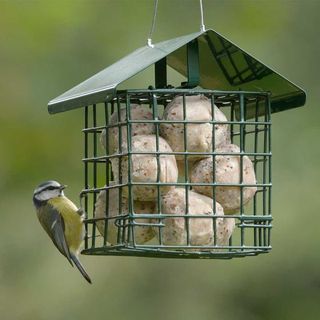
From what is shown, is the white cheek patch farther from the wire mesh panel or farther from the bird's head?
the wire mesh panel

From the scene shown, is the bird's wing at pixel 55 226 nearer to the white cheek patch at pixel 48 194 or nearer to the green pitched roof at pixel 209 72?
the white cheek patch at pixel 48 194

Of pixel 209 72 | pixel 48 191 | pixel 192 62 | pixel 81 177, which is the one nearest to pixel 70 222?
pixel 48 191

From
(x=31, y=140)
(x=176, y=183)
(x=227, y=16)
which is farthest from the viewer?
(x=227, y=16)

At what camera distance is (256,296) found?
981cm

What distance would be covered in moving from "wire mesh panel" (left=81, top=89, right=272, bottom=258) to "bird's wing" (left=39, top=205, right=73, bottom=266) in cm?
65

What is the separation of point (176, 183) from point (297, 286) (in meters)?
4.32

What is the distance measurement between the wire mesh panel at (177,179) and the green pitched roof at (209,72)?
0.09 m

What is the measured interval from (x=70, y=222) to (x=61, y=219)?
13cm

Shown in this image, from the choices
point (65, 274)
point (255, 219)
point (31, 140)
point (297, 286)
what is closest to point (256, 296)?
point (297, 286)

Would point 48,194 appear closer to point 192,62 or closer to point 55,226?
point 55,226

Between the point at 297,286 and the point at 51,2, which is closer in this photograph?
the point at 51,2

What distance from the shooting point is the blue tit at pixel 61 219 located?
6477mm

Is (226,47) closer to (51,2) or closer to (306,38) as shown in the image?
(51,2)

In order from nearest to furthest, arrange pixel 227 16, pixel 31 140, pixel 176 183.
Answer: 1. pixel 176 183
2. pixel 31 140
3. pixel 227 16
